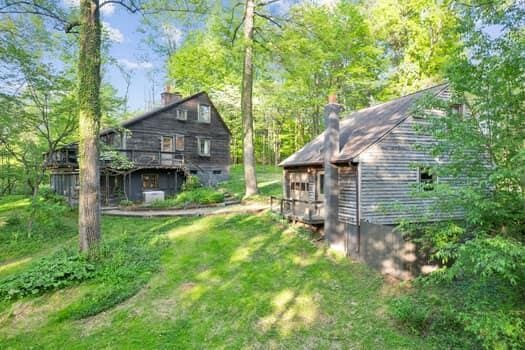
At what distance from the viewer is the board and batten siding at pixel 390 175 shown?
10.1 m

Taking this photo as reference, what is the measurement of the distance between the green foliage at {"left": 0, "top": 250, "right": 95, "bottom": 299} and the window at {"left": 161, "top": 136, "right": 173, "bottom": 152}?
579 inches

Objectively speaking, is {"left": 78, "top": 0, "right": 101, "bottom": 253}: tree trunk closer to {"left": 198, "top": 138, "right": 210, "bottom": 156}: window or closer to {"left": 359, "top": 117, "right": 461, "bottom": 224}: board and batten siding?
{"left": 359, "top": 117, "right": 461, "bottom": 224}: board and batten siding

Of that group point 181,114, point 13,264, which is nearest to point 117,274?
point 13,264

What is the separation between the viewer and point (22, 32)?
11.2 metres

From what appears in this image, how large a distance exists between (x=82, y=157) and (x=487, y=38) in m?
9.15

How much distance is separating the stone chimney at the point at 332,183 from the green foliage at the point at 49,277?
7206 millimetres

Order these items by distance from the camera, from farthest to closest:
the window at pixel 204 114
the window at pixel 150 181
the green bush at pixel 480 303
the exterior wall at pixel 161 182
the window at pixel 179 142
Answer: the window at pixel 204 114
the window at pixel 179 142
the window at pixel 150 181
the exterior wall at pixel 161 182
the green bush at pixel 480 303

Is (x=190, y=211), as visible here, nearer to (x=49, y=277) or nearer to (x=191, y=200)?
(x=191, y=200)

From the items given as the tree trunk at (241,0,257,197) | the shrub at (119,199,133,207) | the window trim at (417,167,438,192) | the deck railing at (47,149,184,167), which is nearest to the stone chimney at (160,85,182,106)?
the deck railing at (47,149,184,167)

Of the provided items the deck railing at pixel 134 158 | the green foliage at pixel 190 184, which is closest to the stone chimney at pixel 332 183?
the deck railing at pixel 134 158

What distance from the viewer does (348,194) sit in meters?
10.7

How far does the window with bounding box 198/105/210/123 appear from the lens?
2350 cm

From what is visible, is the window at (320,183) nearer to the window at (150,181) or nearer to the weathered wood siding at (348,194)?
the weathered wood siding at (348,194)

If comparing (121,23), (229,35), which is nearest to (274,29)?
(229,35)
